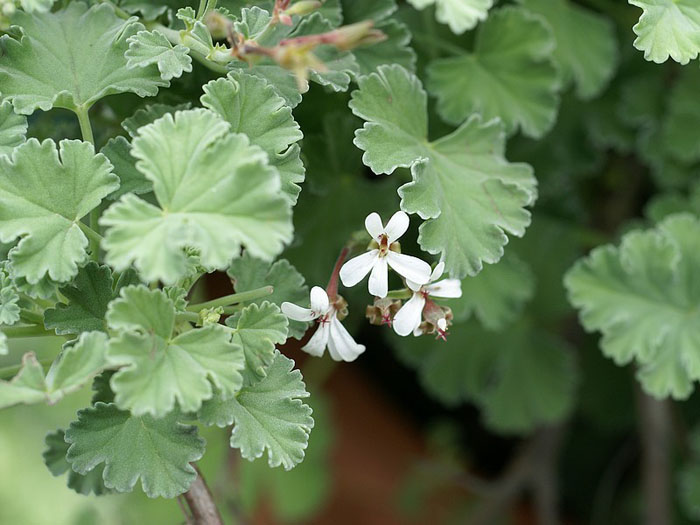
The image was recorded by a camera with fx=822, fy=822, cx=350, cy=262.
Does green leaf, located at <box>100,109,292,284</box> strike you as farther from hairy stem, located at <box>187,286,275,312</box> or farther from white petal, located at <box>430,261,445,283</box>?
white petal, located at <box>430,261,445,283</box>

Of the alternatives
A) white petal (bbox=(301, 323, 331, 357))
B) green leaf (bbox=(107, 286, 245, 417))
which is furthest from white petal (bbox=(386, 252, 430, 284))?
green leaf (bbox=(107, 286, 245, 417))

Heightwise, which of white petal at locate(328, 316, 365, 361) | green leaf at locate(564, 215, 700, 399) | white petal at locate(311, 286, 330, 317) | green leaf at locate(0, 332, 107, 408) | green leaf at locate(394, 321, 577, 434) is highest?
green leaf at locate(0, 332, 107, 408)

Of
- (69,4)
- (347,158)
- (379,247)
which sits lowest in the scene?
(347,158)

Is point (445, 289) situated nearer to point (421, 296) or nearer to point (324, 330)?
point (421, 296)

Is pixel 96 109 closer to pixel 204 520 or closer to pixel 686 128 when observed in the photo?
pixel 204 520

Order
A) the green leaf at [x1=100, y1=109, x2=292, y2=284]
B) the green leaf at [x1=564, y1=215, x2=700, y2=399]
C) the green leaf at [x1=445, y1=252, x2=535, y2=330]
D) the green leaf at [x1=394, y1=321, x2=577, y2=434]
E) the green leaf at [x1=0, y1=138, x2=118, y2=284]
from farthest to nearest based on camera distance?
1. the green leaf at [x1=394, y1=321, x2=577, y2=434]
2. the green leaf at [x1=445, y1=252, x2=535, y2=330]
3. the green leaf at [x1=564, y1=215, x2=700, y2=399]
4. the green leaf at [x1=0, y1=138, x2=118, y2=284]
5. the green leaf at [x1=100, y1=109, x2=292, y2=284]

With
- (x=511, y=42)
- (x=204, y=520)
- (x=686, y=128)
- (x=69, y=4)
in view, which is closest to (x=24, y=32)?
(x=69, y=4)

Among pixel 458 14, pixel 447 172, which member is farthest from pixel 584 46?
pixel 458 14
